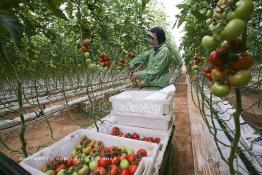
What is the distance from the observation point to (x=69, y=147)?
199 centimetres

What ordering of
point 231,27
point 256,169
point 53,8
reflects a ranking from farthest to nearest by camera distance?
point 256,169 < point 53,8 < point 231,27

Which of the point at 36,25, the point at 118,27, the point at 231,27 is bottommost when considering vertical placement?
the point at 231,27

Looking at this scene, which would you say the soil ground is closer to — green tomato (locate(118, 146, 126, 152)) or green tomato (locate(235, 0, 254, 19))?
green tomato (locate(118, 146, 126, 152))

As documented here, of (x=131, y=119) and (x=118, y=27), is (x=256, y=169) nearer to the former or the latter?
(x=131, y=119)

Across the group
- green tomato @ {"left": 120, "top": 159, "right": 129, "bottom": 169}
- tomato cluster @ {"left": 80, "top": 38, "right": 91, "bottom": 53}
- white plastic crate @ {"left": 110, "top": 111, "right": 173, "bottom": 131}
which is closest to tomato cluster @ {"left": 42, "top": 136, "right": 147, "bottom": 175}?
green tomato @ {"left": 120, "top": 159, "right": 129, "bottom": 169}

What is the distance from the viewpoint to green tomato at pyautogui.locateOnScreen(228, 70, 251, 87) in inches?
18.0

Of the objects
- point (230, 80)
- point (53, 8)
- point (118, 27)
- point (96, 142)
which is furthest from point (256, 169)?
point (118, 27)

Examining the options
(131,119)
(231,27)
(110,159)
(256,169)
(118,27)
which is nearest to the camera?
(231,27)

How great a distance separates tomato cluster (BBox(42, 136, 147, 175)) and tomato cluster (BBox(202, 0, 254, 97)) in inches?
52.0

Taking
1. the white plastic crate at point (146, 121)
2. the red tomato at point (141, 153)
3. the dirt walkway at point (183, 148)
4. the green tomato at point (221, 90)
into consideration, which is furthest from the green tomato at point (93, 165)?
the green tomato at point (221, 90)

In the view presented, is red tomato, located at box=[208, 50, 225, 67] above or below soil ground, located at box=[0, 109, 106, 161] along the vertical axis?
above

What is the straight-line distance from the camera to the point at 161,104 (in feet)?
6.86

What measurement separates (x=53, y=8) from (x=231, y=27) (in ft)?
2.88

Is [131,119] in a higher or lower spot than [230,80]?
lower
